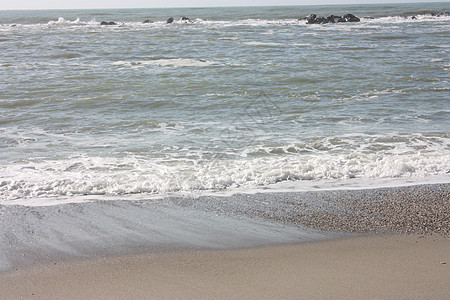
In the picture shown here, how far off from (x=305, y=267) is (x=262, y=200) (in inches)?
59.9

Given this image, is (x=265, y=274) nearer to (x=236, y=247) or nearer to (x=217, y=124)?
(x=236, y=247)

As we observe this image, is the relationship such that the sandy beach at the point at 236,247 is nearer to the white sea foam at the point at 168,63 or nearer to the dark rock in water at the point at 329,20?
the white sea foam at the point at 168,63

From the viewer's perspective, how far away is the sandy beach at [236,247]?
11.6 feet

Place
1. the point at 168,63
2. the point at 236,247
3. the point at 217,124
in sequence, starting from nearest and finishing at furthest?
the point at 236,247
the point at 217,124
the point at 168,63

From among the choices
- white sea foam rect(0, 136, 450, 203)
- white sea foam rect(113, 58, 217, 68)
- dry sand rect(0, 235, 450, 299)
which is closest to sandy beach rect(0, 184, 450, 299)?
dry sand rect(0, 235, 450, 299)

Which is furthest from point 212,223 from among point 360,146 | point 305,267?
point 360,146

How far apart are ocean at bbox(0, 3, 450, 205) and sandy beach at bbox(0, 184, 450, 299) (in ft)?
1.58

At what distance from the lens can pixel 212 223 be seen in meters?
4.72

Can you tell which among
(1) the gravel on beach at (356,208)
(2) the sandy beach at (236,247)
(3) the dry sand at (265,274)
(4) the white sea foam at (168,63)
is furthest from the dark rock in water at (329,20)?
(3) the dry sand at (265,274)

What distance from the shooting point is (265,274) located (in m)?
3.72

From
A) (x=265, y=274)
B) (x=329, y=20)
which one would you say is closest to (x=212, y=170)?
(x=265, y=274)

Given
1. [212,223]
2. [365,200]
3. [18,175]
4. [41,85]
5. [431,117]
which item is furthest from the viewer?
[41,85]

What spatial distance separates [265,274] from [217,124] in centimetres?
558

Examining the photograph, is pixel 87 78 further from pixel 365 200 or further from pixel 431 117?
pixel 365 200
